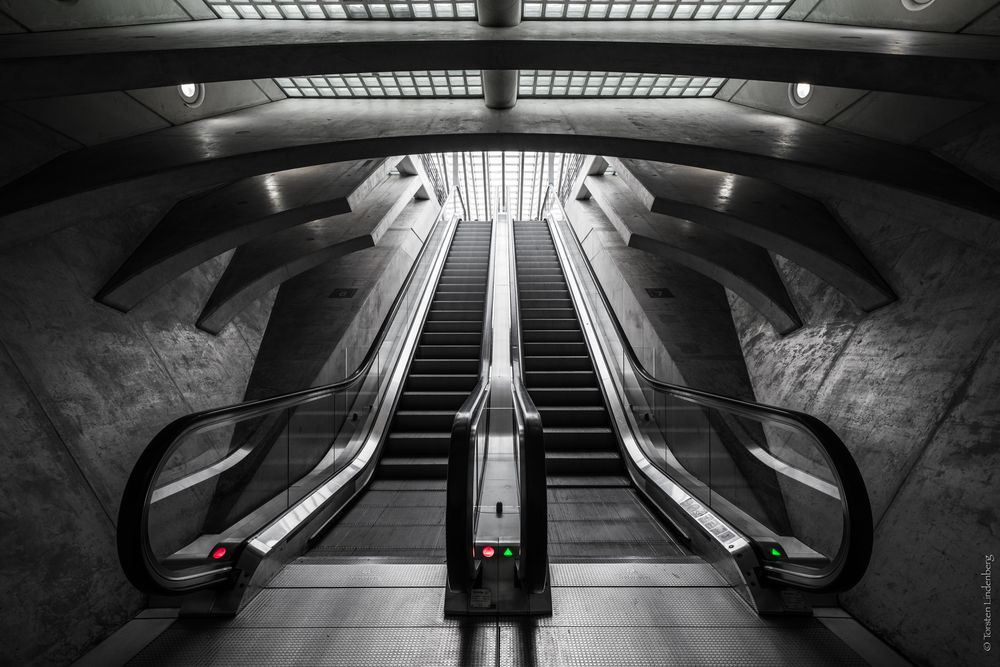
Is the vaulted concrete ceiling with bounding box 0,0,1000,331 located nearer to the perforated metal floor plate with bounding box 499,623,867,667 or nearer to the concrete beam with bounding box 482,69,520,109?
the concrete beam with bounding box 482,69,520,109

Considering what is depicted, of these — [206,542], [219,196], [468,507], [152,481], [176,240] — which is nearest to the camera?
[152,481]

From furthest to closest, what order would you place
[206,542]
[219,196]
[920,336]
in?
[219,196] < [920,336] < [206,542]

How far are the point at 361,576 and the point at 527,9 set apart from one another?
4726mm

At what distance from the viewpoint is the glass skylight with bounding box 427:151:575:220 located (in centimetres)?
2094

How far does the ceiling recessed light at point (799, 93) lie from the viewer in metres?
4.97

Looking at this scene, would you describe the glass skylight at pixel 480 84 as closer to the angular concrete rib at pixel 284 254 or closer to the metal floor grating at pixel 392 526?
the angular concrete rib at pixel 284 254

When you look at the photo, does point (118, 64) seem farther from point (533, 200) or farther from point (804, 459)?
point (533, 200)

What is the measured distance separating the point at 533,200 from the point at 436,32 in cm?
2387

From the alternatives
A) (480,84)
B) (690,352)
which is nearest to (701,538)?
(690,352)

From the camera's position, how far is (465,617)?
2.94 meters

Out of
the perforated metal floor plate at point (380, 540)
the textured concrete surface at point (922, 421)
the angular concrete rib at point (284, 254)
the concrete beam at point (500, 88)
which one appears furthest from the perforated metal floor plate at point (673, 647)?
the angular concrete rib at point (284, 254)

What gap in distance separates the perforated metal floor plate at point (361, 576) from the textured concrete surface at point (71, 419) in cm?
138

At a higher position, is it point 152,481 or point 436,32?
point 436,32

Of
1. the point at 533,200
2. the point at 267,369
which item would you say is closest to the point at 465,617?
the point at 267,369
